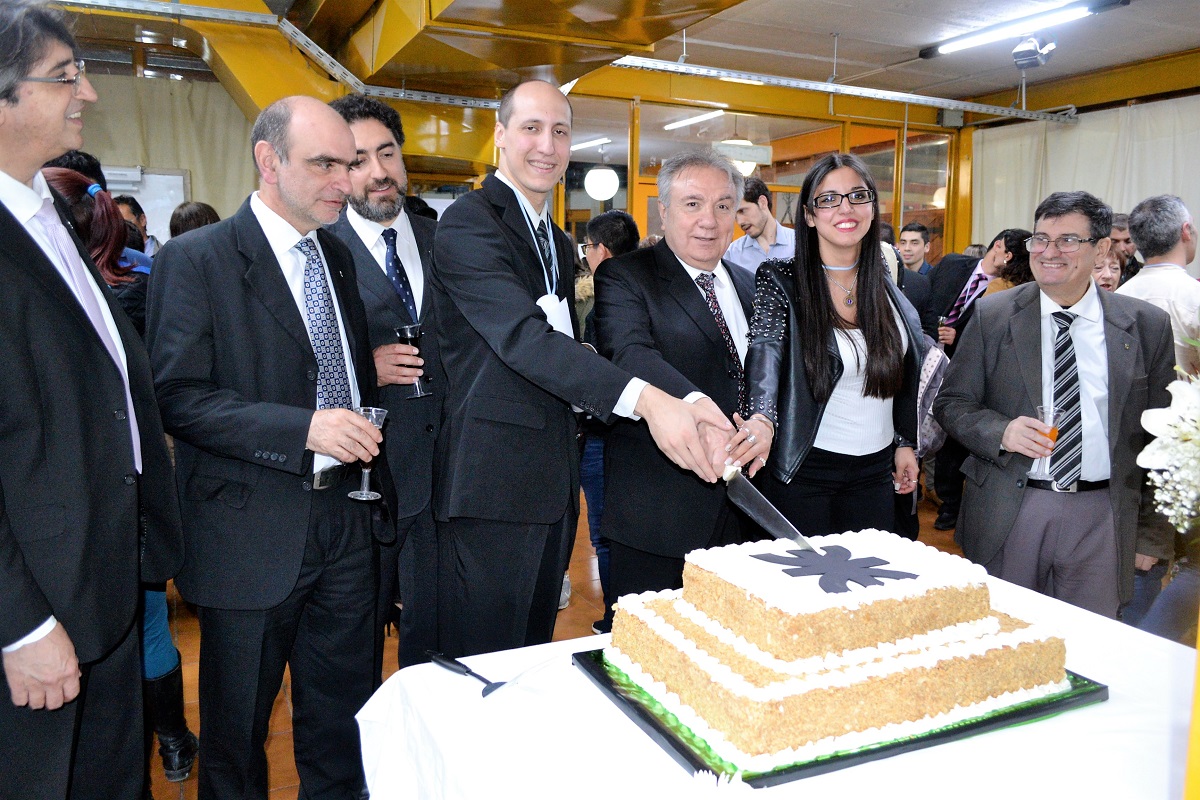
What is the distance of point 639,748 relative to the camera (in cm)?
114

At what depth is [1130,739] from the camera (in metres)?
1.17

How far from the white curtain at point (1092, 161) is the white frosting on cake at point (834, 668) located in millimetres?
10317

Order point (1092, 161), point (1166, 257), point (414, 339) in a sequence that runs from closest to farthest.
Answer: point (414, 339)
point (1166, 257)
point (1092, 161)

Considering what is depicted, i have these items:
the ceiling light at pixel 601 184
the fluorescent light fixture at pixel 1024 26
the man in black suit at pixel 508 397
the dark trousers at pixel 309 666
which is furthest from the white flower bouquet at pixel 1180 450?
the ceiling light at pixel 601 184

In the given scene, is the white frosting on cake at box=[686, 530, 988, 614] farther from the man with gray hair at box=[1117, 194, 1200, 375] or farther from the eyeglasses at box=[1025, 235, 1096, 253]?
the man with gray hair at box=[1117, 194, 1200, 375]

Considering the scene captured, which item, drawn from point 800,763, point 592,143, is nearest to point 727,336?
point 800,763

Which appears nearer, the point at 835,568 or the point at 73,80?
the point at 835,568

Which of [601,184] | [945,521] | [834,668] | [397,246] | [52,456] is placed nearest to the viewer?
[834,668]

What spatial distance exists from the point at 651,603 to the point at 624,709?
0.66 feet

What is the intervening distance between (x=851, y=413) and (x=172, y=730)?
2.27 meters

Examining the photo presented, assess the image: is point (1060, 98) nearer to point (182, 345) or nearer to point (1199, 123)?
point (1199, 123)

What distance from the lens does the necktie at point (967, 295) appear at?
553 cm

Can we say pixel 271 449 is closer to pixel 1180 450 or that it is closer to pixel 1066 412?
pixel 1180 450

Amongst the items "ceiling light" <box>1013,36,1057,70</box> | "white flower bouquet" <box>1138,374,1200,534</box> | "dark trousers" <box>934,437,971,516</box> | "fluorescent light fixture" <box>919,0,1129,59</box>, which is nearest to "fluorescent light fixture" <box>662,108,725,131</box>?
"fluorescent light fixture" <box>919,0,1129,59</box>
